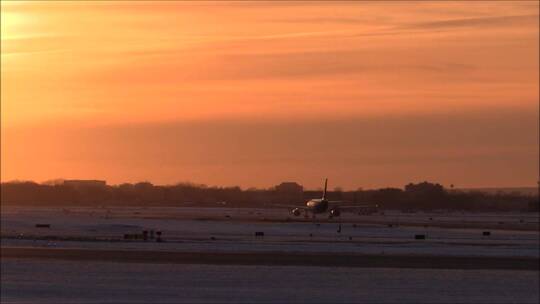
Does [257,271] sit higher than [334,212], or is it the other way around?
[334,212]

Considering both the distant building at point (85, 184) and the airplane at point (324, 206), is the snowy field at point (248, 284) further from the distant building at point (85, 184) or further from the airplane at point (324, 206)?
the airplane at point (324, 206)

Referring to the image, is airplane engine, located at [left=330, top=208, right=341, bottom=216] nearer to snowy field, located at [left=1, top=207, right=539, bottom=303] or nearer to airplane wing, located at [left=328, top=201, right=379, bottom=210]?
airplane wing, located at [left=328, top=201, right=379, bottom=210]

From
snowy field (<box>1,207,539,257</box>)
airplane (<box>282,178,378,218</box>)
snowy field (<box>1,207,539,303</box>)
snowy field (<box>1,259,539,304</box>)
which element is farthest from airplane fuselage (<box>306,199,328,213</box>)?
snowy field (<box>1,207,539,257</box>)

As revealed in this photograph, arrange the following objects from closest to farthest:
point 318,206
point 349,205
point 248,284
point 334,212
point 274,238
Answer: point 334,212 < point 318,206 < point 349,205 < point 248,284 < point 274,238

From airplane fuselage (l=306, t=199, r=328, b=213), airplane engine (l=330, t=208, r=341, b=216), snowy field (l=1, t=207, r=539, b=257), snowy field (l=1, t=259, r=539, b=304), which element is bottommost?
snowy field (l=1, t=259, r=539, b=304)

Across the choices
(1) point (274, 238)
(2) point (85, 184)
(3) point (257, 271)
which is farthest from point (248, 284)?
(1) point (274, 238)

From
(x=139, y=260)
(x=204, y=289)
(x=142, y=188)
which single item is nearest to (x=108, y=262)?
(x=139, y=260)

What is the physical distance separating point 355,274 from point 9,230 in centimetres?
5150

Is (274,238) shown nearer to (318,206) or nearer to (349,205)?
(349,205)

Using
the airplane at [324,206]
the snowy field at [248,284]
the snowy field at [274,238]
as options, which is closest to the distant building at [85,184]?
the airplane at [324,206]

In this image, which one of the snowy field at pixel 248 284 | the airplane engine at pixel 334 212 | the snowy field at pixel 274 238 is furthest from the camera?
the snowy field at pixel 274 238

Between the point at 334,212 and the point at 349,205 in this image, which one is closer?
the point at 334,212

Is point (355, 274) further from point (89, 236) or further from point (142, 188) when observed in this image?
point (89, 236)

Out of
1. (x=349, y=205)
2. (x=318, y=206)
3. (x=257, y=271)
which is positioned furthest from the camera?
(x=257, y=271)
